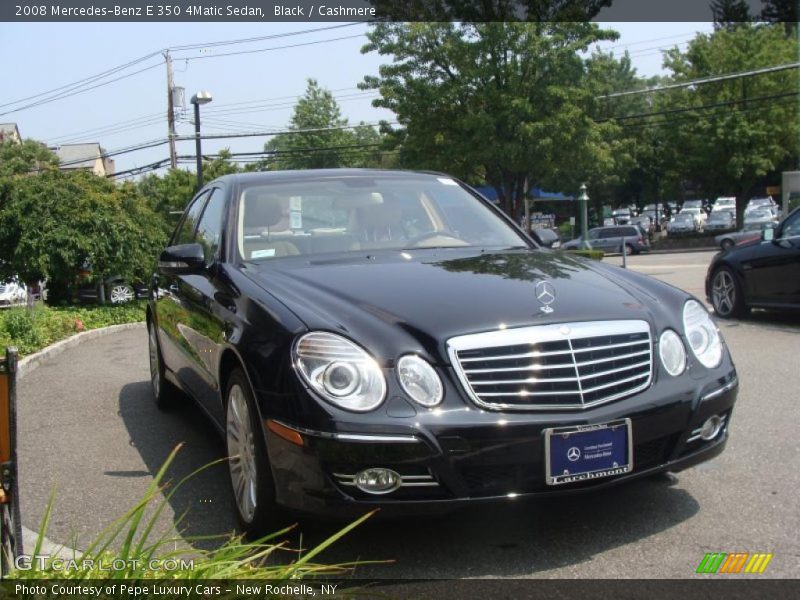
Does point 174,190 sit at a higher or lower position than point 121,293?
higher

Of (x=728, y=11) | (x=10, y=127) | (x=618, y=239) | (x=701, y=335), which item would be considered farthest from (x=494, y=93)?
(x=10, y=127)

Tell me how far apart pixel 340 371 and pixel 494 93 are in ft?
98.6

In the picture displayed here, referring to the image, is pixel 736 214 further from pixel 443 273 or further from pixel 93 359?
pixel 443 273

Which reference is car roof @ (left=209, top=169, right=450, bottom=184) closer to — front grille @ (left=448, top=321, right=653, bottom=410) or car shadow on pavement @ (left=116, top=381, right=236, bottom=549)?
car shadow on pavement @ (left=116, top=381, right=236, bottom=549)

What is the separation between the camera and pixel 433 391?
3.16m

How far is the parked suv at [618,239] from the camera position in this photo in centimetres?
3788

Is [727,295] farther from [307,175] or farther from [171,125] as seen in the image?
Result: [171,125]

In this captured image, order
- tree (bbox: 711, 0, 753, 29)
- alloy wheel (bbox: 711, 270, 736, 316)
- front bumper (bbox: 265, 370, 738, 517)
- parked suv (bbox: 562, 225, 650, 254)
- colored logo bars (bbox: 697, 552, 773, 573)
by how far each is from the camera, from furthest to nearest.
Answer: tree (bbox: 711, 0, 753, 29) → parked suv (bbox: 562, 225, 650, 254) → alloy wheel (bbox: 711, 270, 736, 316) → colored logo bars (bbox: 697, 552, 773, 573) → front bumper (bbox: 265, 370, 738, 517)

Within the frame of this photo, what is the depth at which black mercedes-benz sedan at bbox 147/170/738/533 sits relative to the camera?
310 centimetres

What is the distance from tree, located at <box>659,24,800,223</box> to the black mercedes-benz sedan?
132 ft

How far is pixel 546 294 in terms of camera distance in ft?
11.8

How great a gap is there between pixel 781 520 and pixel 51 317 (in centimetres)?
984

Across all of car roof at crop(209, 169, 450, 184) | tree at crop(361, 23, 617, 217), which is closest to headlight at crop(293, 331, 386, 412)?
car roof at crop(209, 169, 450, 184)

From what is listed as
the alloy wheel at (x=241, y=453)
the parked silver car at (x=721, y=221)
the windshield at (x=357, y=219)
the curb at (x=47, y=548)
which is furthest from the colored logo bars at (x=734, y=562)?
the parked silver car at (x=721, y=221)
